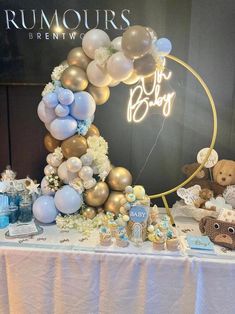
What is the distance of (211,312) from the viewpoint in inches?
52.9

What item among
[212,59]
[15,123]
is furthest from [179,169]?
[15,123]

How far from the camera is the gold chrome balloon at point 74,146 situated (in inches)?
59.1

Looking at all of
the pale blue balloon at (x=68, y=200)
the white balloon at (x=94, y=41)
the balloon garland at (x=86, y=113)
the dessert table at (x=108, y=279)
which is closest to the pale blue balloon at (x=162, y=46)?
the balloon garland at (x=86, y=113)

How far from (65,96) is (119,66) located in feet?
0.89

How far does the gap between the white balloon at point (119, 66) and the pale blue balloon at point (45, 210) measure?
685 mm

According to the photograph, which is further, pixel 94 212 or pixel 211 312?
pixel 94 212

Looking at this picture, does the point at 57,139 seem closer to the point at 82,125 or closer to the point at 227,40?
the point at 82,125

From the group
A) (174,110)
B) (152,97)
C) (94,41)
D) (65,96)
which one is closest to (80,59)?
(94,41)

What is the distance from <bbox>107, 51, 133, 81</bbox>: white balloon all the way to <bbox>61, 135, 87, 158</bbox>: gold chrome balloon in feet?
1.12

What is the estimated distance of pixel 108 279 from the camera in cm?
137

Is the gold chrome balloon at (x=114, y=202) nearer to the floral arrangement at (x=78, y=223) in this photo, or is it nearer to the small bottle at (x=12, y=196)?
Answer: the floral arrangement at (x=78, y=223)

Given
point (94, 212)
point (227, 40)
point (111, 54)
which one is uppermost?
point (227, 40)

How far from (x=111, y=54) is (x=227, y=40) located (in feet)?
2.42

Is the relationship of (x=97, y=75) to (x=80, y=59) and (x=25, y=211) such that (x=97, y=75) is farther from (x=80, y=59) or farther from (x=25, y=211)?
(x=25, y=211)
